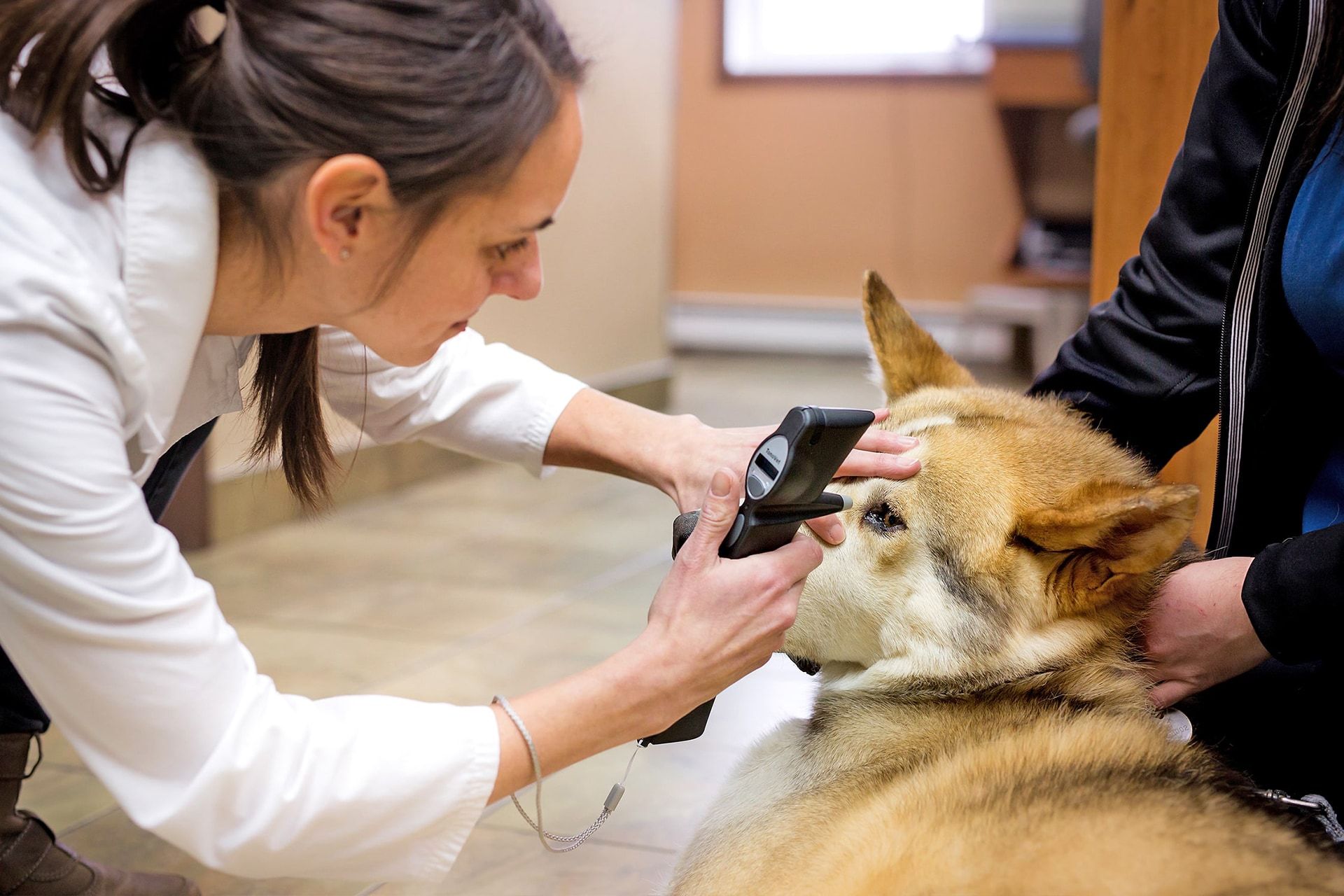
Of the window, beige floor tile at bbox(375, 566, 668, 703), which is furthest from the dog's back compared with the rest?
the window

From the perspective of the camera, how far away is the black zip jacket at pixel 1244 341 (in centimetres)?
126

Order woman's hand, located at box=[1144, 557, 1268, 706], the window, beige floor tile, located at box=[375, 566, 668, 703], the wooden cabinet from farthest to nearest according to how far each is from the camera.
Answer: the window < beige floor tile, located at box=[375, 566, 668, 703] < the wooden cabinet < woman's hand, located at box=[1144, 557, 1268, 706]

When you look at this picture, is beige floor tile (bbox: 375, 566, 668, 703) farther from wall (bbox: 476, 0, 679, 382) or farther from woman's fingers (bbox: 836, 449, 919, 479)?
wall (bbox: 476, 0, 679, 382)

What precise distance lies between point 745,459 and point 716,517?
354mm

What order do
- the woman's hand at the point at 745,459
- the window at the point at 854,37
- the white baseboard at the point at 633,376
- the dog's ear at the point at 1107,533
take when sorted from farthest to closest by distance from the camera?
the window at the point at 854,37 → the white baseboard at the point at 633,376 → the woman's hand at the point at 745,459 → the dog's ear at the point at 1107,533

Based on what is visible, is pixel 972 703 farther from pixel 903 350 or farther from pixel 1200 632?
pixel 903 350

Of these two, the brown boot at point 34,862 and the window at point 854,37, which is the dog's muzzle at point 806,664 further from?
the window at point 854,37

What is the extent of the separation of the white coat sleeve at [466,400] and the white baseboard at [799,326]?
5420mm

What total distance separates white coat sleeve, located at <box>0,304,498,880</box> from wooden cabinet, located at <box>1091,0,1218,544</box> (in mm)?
1677

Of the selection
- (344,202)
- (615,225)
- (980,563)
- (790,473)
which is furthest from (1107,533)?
(615,225)

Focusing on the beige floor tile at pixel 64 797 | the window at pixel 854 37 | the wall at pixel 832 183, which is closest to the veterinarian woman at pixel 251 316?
the beige floor tile at pixel 64 797

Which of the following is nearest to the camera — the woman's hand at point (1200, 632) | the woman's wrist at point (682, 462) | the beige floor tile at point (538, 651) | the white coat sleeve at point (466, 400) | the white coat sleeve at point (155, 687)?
the white coat sleeve at point (155, 687)

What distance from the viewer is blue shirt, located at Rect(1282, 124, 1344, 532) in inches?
51.8

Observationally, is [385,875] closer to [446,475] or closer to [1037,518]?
[1037,518]
